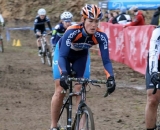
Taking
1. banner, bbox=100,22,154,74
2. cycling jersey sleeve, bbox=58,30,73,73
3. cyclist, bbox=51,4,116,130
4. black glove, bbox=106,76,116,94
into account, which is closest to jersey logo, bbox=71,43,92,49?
cyclist, bbox=51,4,116,130

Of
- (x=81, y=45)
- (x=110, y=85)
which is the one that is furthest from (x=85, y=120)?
(x=81, y=45)

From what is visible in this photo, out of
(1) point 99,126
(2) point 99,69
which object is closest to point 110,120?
(1) point 99,126

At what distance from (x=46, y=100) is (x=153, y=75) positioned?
4.90 meters

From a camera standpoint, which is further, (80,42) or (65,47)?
(80,42)

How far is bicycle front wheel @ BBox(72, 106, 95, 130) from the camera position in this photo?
228 inches

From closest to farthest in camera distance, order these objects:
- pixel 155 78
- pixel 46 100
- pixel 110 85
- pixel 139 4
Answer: pixel 155 78 → pixel 110 85 → pixel 46 100 → pixel 139 4

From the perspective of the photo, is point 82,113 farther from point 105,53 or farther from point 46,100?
point 46,100

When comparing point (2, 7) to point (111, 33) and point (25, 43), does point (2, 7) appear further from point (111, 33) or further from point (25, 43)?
point (111, 33)

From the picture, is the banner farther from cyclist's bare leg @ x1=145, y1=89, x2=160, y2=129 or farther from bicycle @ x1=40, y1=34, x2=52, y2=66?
cyclist's bare leg @ x1=145, y1=89, x2=160, y2=129

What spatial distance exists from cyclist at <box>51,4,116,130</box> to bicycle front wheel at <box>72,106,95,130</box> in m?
0.36

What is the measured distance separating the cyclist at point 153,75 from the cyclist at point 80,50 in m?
0.48

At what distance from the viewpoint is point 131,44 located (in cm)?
1605

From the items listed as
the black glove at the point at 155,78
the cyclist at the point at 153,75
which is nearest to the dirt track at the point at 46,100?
the cyclist at the point at 153,75

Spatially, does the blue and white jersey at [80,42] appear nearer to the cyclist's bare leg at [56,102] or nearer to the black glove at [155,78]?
the cyclist's bare leg at [56,102]
